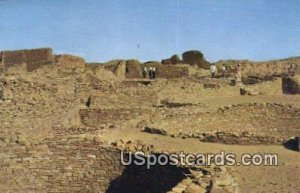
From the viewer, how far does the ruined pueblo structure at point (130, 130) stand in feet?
37.6

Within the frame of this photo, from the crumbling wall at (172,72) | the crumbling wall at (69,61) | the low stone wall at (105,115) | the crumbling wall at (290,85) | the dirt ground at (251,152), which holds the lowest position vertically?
the dirt ground at (251,152)

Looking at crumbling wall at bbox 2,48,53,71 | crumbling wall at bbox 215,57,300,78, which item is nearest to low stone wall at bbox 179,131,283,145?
crumbling wall at bbox 2,48,53,71

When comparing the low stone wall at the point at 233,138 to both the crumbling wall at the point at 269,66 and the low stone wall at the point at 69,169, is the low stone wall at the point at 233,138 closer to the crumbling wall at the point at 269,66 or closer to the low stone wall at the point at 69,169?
the low stone wall at the point at 69,169

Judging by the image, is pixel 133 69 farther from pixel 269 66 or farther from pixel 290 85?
pixel 269 66

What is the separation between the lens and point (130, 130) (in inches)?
679

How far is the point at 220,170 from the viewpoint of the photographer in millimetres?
10703

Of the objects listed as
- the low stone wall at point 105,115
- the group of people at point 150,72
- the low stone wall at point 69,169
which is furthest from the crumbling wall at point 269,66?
the low stone wall at point 69,169

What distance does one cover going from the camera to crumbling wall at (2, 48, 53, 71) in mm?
29188

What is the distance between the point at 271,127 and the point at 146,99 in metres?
4.36

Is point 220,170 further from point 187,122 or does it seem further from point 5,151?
point 187,122

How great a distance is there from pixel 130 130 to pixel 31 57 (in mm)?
13758

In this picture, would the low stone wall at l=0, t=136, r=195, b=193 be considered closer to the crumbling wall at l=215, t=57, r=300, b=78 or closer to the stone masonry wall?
the stone masonry wall

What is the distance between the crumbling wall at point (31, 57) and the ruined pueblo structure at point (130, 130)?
5cm

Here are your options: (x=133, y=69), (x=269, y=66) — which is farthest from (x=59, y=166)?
(x=269, y=66)
